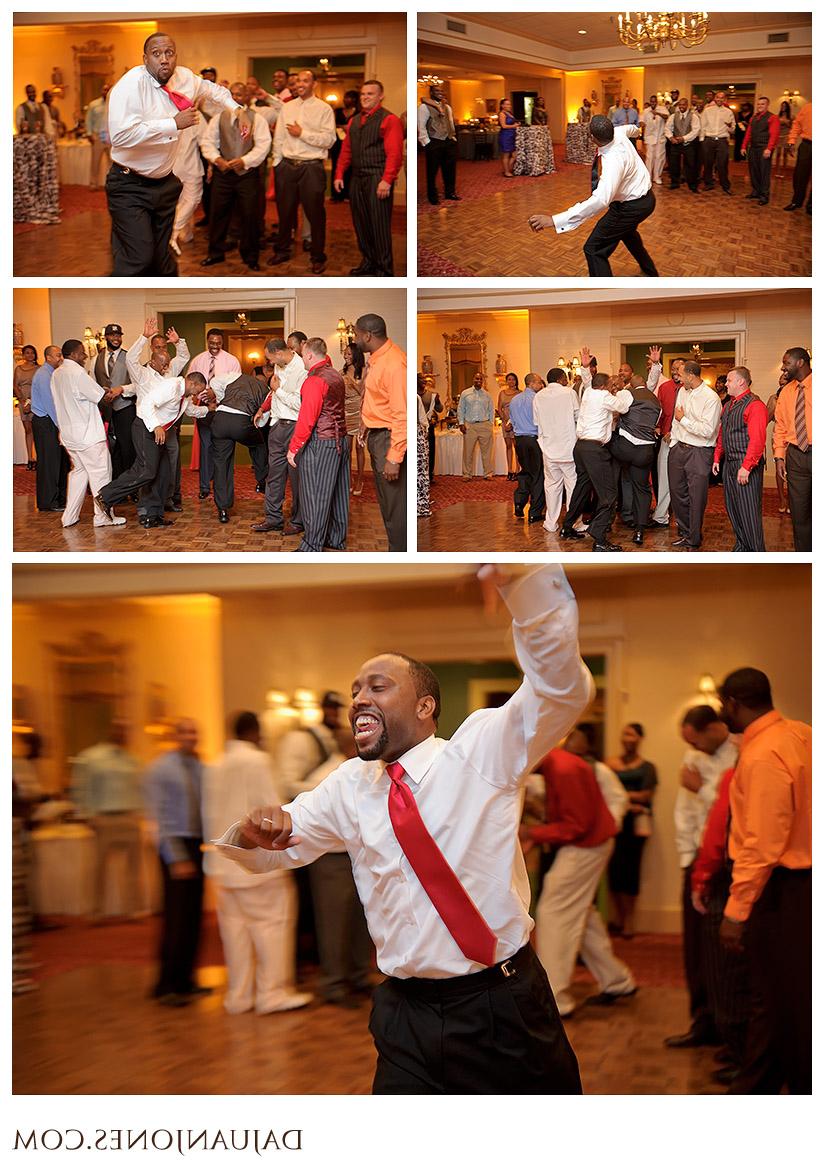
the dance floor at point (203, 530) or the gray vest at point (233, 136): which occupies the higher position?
the gray vest at point (233, 136)

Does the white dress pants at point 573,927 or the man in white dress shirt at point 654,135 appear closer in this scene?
the man in white dress shirt at point 654,135

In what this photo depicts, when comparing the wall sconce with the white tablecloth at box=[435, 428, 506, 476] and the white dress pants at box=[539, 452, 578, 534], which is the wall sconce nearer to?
the white tablecloth at box=[435, 428, 506, 476]

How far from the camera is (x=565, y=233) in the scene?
196 inches

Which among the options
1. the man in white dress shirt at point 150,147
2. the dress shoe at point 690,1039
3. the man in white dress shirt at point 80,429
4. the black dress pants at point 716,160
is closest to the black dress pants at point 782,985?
the dress shoe at point 690,1039

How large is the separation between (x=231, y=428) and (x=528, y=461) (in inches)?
46.0

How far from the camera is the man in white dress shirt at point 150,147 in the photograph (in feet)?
15.9

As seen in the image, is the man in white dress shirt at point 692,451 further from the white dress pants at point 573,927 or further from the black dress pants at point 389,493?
the white dress pants at point 573,927

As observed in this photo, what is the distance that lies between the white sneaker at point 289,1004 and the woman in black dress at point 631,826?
125 centimetres

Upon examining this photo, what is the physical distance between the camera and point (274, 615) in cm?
518

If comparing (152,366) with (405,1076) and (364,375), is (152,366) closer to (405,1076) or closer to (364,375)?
(364,375)

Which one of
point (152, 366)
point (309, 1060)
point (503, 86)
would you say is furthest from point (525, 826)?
point (503, 86)

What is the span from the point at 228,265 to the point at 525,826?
2501 mm

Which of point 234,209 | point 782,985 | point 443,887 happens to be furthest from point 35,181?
point 782,985
